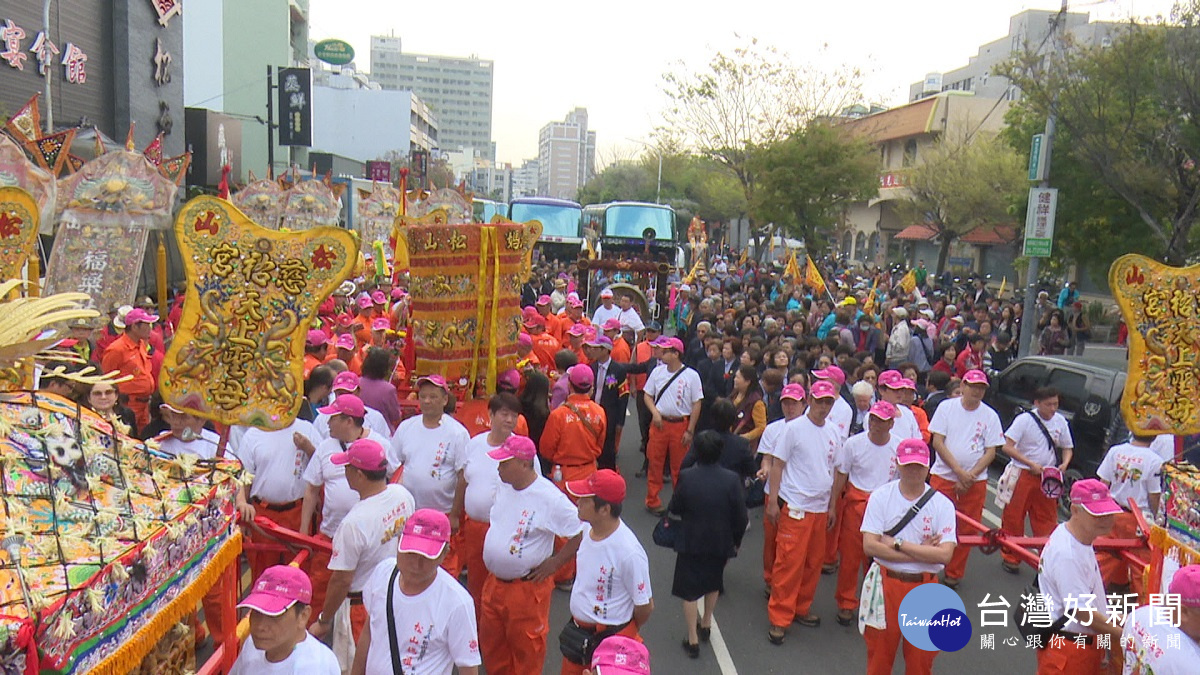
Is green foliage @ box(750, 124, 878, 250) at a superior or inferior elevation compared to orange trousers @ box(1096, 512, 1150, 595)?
superior

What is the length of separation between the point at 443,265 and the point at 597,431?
1.76 metres

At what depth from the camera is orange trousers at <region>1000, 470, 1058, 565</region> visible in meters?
7.18

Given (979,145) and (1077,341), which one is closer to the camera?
(1077,341)

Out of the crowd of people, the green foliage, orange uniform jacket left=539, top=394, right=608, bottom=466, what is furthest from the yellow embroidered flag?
orange uniform jacket left=539, top=394, right=608, bottom=466

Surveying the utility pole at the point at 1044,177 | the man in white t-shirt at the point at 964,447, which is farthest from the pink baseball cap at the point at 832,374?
the utility pole at the point at 1044,177

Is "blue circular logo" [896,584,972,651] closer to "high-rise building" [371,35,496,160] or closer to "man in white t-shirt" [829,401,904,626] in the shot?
"man in white t-shirt" [829,401,904,626]

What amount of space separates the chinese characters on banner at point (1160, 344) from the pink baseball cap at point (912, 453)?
162 cm

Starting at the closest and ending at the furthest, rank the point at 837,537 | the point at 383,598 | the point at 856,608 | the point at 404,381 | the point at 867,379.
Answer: the point at 383,598 < the point at 856,608 < the point at 837,537 < the point at 404,381 < the point at 867,379

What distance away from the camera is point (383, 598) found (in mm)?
3596

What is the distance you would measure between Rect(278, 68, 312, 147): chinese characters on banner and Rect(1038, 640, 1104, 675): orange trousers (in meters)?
28.8

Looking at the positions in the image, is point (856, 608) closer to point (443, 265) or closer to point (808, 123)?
point (443, 265)

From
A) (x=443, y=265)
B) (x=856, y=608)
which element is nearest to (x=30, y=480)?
(x=443, y=265)

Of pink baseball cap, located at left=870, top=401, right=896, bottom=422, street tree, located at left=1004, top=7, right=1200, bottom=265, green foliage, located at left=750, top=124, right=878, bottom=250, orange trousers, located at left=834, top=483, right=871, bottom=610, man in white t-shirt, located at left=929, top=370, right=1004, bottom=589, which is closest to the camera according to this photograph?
pink baseball cap, located at left=870, top=401, right=896, bottom=422

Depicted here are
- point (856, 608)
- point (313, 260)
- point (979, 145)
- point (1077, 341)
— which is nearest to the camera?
point (313, 260)
